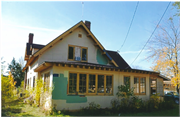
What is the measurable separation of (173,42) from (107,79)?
41.2ft

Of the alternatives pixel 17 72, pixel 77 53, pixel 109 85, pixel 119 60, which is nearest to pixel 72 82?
pixel 109 85

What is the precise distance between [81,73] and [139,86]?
5.33m

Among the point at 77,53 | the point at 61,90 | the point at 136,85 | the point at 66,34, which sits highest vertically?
the point at 66,34

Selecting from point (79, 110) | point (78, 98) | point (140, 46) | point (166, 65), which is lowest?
point (79, 110)

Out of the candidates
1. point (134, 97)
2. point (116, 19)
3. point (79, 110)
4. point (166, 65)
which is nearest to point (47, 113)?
point (79, 110)

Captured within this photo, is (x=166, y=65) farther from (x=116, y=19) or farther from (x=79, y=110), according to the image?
(x=79, y=110)

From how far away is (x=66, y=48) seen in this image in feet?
46.1

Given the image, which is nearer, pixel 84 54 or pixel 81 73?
pixel 81 73

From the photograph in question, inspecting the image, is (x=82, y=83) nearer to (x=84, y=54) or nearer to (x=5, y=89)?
(x=84, y=54)

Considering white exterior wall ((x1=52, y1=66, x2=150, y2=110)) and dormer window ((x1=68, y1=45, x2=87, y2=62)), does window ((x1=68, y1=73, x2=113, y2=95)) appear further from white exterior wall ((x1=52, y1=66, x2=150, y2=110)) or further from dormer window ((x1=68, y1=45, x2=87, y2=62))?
dormer window ((x1=68, y1=45, x2=87, y2=62))

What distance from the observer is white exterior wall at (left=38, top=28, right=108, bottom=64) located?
531 inches

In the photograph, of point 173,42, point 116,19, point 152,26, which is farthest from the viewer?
point 173,42

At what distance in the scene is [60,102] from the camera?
33.6 ft

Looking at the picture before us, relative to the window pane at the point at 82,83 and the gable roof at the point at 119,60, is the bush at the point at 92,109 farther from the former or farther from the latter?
the gable roof at the point at 119,60
